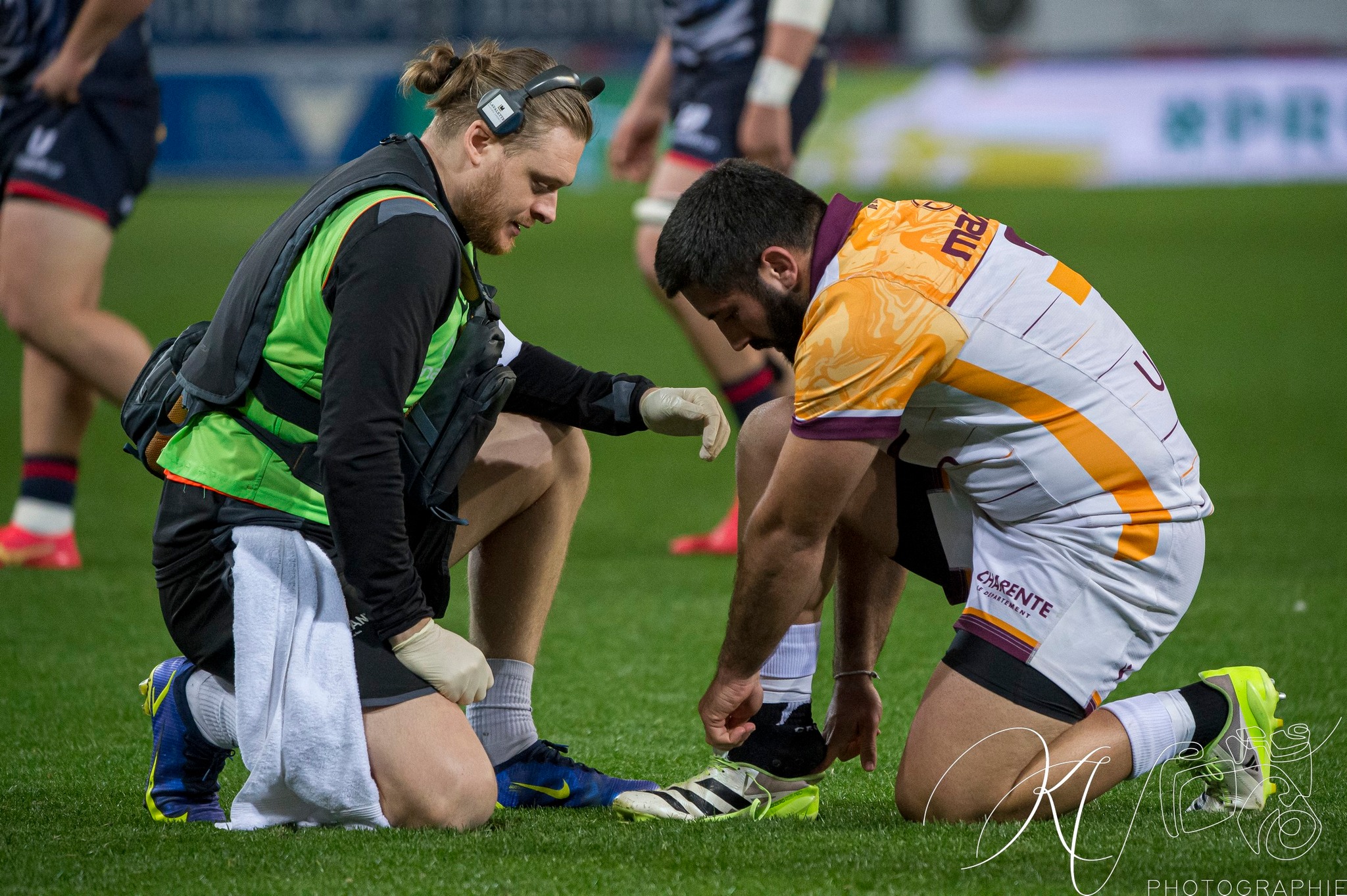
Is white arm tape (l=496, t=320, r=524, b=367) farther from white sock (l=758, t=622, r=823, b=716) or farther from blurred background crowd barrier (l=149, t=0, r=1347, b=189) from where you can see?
blurred background crowd barrier (l=149, t=0, r=1347, b=189)

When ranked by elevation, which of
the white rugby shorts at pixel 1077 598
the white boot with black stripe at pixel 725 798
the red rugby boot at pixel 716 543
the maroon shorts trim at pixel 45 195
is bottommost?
the red rugby boot at pixel 716 543

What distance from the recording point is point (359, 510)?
2.14m

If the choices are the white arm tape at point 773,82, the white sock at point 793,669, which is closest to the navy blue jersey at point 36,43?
the white arm tape at point 773,82

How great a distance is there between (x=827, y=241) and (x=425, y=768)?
952mm

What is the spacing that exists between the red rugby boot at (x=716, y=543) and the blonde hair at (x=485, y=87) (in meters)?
2.35

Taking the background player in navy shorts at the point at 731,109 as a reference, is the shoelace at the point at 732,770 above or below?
below

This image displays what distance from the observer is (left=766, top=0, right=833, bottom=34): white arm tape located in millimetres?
4480

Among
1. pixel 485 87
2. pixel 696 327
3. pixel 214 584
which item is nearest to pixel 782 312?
pixel 485 87

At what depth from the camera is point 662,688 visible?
3.28 meters

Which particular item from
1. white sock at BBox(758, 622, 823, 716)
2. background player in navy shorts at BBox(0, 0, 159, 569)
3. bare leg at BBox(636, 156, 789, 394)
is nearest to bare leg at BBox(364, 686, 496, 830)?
white sock at BBox(758, 622, 823, 716)

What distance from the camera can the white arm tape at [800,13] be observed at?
4.48m

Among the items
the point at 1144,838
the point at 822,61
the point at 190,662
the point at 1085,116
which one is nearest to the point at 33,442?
the point at 190,662

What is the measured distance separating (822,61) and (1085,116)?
1453 centimetres

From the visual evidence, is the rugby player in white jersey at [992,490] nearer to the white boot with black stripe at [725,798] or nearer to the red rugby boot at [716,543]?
the white boot with black stripe at [725,798]
